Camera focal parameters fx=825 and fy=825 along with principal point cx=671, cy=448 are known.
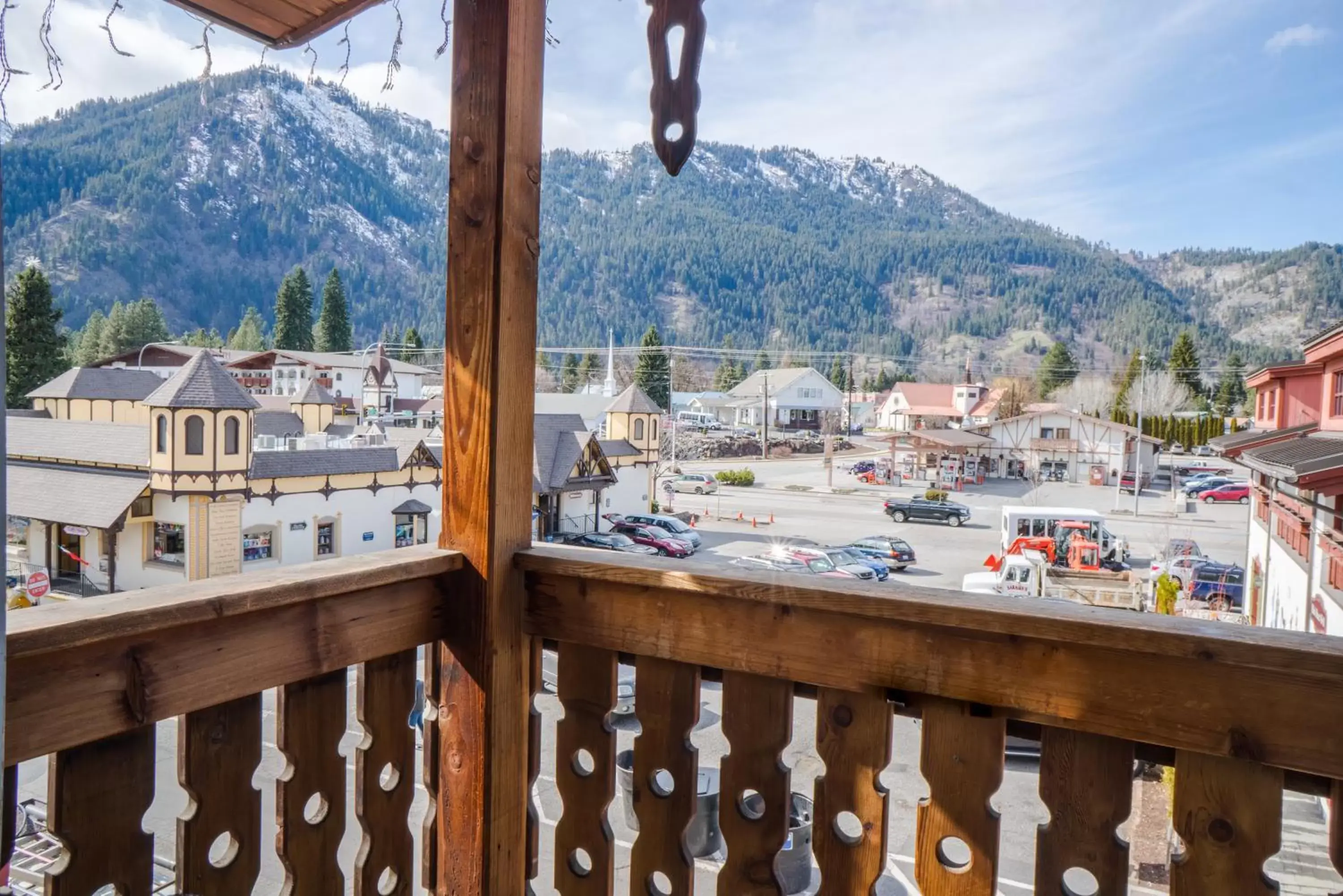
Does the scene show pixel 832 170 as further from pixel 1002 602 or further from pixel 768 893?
pixel 768 893

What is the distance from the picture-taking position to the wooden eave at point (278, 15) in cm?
112

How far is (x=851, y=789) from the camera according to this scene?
93 cm

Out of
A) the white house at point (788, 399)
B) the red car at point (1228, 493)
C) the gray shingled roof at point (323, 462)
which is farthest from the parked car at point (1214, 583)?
the gray shingled roof at point (323, 462)

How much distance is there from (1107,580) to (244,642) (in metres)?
2.01

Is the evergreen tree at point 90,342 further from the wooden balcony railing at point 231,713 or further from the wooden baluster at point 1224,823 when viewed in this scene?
the wooden baluster at point 1224,823

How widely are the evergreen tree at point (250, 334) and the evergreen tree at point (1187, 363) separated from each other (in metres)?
1.81

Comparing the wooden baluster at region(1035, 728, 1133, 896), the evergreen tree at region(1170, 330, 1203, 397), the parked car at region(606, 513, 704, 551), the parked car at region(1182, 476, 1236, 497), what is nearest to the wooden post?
the wooden baluster at region(1035, 728, 1133, 896)

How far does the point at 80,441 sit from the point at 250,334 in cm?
29

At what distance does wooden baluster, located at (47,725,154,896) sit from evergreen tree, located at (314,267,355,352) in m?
0.76

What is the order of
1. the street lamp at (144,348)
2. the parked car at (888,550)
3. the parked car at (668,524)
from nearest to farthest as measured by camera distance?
the street lamp at (144,348), the parked car at (888,550), the parked car at (668,524)

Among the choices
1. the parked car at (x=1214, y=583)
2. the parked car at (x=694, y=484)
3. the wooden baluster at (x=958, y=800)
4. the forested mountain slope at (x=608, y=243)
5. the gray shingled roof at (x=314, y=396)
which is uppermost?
the forested mountain slope at (x=608, y=243)

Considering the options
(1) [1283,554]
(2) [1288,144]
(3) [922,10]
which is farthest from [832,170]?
(1) [1283,554]

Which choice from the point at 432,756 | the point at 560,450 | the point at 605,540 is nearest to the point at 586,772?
the point at 432,756

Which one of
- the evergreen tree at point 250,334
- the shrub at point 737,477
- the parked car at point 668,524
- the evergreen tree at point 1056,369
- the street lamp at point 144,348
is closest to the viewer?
the street lamp at point 144,348
